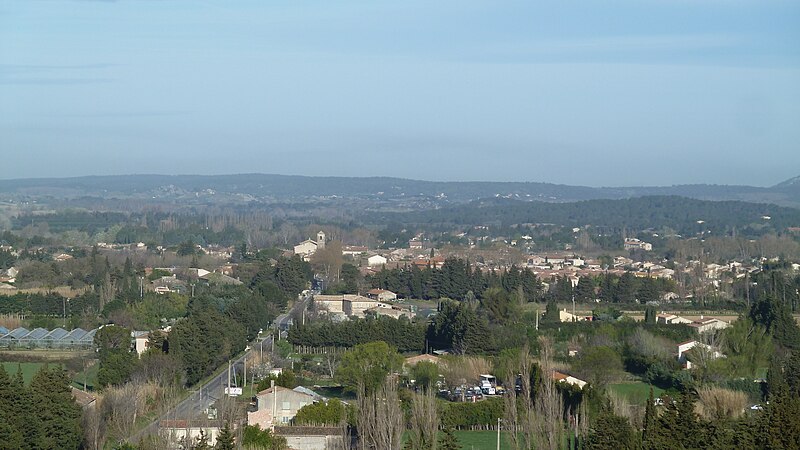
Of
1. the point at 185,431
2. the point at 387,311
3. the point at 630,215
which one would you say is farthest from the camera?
the point at 630,215

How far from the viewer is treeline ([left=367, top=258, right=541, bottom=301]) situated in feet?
149

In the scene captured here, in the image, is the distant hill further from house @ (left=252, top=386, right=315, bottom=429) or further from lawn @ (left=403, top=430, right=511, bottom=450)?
lawn @ (left=403, top=430, right=511, bottom=450)

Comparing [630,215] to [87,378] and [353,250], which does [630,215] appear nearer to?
[353,250]

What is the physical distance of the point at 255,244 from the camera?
78.9 m

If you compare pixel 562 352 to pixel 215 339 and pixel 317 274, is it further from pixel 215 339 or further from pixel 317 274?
pixel 317 274

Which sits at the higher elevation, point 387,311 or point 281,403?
point 281,403

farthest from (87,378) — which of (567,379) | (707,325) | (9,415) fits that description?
(707,325)

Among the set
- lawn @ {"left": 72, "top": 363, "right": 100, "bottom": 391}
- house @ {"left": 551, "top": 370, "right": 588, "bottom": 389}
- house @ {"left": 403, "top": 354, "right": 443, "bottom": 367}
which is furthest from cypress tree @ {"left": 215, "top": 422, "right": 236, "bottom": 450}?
house @ {"left": 403, "top": 354, "right": 443, "bottom": 367}

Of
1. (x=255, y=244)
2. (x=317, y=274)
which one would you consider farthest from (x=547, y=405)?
(x=255, y=244)

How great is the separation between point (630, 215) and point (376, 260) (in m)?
59.9

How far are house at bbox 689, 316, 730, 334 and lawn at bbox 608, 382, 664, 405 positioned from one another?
17.5 ft

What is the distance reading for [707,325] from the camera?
3475 centimetres

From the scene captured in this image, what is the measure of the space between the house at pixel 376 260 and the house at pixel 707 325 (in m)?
27.9

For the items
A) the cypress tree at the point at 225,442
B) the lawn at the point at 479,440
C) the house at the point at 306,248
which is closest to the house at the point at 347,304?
the lawn at the point at 479,440
